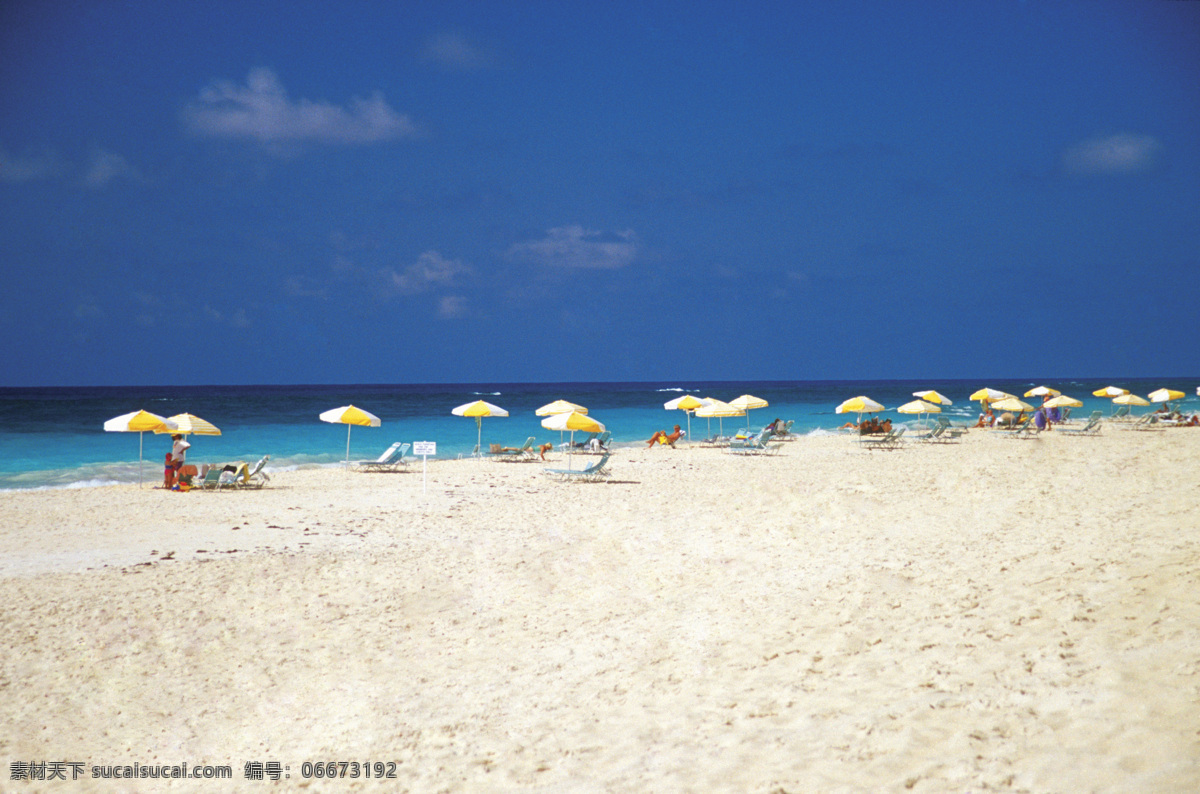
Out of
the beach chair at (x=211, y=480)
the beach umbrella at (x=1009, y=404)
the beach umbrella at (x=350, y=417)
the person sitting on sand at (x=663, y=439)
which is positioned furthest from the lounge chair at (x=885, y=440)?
the beach chair at (x=211, y=480)

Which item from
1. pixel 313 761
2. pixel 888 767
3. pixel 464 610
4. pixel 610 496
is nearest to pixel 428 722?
pixel 313 761

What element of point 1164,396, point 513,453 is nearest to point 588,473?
point 513,453

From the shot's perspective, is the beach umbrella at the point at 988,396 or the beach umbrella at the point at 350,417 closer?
the beach umbrella at the point at 350,417

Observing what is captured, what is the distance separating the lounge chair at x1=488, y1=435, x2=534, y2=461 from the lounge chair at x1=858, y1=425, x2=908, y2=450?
9587 mm

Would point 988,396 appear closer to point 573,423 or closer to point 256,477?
point 573,423

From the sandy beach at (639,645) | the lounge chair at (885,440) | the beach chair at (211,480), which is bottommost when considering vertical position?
the sandy beach at (639,645)

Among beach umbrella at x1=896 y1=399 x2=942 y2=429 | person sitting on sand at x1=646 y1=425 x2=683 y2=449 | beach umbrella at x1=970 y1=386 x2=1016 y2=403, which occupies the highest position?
beach umbrella at x1=970 y1=386 x2=1016 y2=403

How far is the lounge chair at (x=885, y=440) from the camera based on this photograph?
20.1 m

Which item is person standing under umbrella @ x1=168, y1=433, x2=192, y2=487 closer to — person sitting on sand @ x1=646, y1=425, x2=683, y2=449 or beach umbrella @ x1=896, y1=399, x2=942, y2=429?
person sitting on sand @ x1=646, y1=425, x2=683, y2=449

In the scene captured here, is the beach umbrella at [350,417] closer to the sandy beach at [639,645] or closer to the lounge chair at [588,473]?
the lounge chair at [588,473]

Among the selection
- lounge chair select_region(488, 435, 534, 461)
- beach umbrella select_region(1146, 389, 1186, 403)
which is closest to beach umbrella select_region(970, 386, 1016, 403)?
beach umbrella select_region(1146, 389, 1186, 403)

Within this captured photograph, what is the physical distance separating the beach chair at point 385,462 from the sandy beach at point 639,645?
6.16 m

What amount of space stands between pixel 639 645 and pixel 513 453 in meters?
14.2

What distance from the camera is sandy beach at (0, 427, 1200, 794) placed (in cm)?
352
